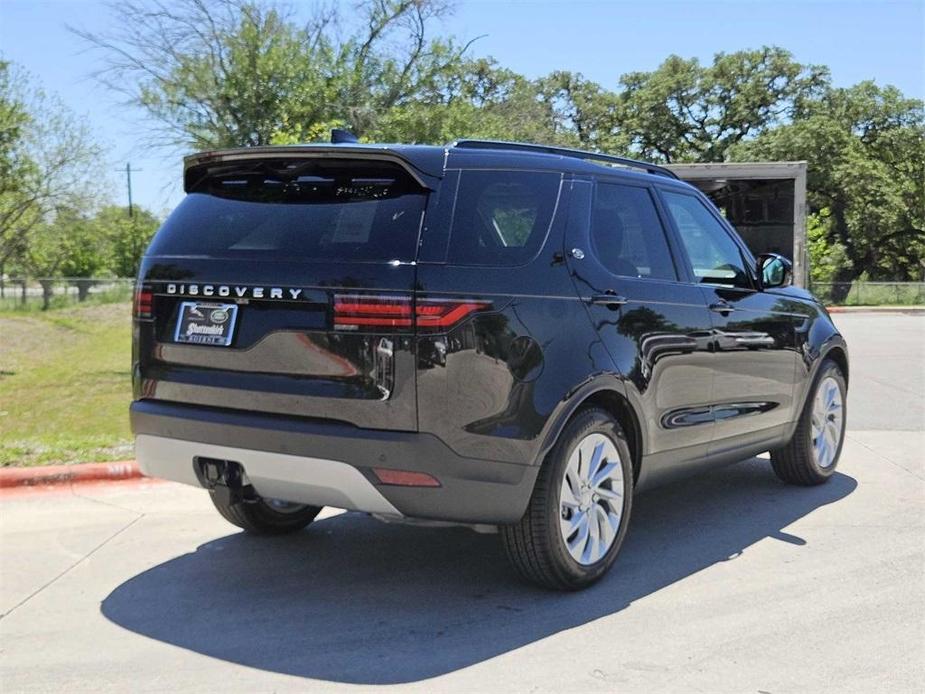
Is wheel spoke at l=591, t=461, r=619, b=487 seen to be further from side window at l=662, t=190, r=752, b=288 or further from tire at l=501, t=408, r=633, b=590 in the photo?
side window at l=662, t=190, r=752, b=288

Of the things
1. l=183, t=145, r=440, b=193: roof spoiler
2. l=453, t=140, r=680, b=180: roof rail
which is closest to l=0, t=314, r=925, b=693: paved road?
l=183, t=145, r=440, b=193: roof spoiler

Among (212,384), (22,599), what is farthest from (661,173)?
(22,599)

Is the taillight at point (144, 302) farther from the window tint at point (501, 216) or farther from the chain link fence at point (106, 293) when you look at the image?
the chain link fence at point (106, 293)

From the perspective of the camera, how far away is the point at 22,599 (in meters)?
4.54

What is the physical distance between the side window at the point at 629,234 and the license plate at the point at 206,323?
1673 mm

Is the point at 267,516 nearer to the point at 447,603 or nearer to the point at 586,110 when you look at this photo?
the point at 447,603

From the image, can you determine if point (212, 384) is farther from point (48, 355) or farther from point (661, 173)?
point (48, 355)

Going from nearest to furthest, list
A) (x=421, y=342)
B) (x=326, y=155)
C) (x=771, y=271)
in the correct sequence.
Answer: (x=421, y=342) → (x=326, y=155) → (x=771, y=271)

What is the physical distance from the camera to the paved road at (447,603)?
3.66 meters

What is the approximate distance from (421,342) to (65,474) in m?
3.71

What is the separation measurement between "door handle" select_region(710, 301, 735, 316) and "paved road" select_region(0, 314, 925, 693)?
4.07 ft

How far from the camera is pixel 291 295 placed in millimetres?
3945

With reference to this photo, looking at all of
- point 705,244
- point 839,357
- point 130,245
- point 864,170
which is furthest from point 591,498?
point 130,245

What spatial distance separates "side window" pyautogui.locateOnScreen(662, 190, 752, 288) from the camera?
17.7 feet
